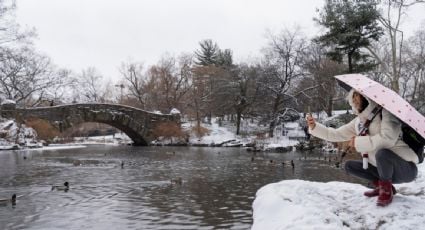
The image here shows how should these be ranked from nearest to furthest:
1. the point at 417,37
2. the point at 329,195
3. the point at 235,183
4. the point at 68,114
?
1. the point at 329,195
2. the point at 235,183
3. the point at 68,114
4. the point at 417,37

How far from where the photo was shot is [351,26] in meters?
27.4

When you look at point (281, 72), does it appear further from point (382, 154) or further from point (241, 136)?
point (382, 154)

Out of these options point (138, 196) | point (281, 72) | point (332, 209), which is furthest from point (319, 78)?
point (332, 209)

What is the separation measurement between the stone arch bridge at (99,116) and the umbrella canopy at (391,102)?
3398 centimetres

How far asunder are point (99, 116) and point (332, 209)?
117 ft

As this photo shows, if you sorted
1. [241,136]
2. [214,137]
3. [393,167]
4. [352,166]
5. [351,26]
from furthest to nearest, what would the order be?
[241,136], [214,137], [351,26], [352,166], [393,167]

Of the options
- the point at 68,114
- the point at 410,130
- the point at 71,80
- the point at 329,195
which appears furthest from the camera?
the point at 71,80

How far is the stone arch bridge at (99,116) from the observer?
34859 mm

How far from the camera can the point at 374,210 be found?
4.72m

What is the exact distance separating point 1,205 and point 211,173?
7.84 metres

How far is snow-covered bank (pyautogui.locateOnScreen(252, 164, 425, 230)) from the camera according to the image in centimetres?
445

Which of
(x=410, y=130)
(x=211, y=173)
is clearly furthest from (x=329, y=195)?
(x=211, y=173)

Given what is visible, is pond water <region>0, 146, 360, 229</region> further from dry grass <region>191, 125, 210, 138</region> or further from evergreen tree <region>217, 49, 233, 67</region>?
evergreen tree <region>217, 49, 233, 67</region>

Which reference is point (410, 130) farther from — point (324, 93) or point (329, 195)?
point (324, 93)
